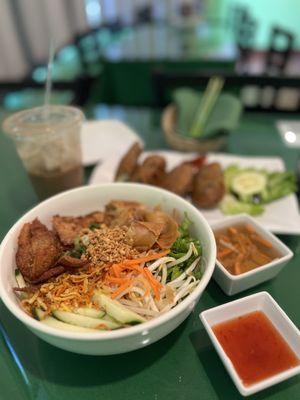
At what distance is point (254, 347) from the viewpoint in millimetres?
791

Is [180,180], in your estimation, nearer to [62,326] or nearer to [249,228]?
[249,228]

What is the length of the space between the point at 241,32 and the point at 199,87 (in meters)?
3.77

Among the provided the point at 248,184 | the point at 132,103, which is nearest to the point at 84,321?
the point at 248,184

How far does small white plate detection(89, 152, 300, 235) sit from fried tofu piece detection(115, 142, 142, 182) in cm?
5

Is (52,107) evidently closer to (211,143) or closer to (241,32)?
(211,143)

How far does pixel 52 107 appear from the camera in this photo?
1.33 metres

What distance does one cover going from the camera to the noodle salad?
76 cm

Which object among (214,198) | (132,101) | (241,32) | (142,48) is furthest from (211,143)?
(241,32)

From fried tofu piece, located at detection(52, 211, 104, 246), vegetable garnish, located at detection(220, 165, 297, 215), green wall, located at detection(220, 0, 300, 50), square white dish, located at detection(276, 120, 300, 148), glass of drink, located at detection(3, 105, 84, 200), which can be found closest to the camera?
fried tofu piece, located at detection(52, 211, 104, 246)

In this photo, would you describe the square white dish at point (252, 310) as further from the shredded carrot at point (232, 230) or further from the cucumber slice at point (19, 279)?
the cucumber slice at point (19, 279)

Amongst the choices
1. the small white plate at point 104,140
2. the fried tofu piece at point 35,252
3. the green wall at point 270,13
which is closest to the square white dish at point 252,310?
the fried tofu piece at point 35,252

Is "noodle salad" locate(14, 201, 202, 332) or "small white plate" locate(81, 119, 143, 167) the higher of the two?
"noodle salad" locate(14, 201, 202, 332)

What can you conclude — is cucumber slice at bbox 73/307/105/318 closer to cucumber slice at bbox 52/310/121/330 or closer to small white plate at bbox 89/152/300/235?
cucumber slice at bbox 52/310/121/330

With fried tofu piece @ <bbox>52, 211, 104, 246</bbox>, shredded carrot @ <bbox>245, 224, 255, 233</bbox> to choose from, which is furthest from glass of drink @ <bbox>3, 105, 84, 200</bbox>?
shredded carrot @ <bbox>245, 224, 255, 233</bbox>
